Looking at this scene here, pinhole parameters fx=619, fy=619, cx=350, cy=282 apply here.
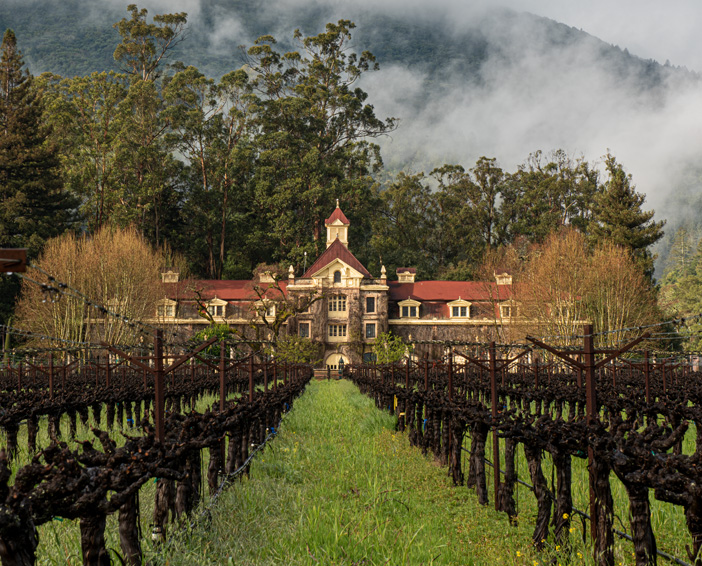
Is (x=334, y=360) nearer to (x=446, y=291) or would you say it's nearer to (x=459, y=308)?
(x=459, y=308)

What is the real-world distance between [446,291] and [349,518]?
185 ft

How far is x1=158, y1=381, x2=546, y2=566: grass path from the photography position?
7484mm

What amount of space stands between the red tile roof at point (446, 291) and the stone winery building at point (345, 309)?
10 cm

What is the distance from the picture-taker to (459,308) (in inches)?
2447

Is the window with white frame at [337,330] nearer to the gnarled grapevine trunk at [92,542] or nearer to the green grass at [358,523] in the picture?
the green grass at [358,523]

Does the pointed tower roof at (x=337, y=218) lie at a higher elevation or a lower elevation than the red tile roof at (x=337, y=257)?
higher

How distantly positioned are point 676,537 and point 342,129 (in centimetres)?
8382

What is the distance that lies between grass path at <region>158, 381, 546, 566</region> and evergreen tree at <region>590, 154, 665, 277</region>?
4639 centimetres

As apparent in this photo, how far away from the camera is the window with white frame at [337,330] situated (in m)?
60.0

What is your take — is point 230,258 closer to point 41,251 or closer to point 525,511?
point 41,251

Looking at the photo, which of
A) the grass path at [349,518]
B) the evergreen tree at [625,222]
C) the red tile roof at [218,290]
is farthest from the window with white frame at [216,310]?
the grass path at [349,518]

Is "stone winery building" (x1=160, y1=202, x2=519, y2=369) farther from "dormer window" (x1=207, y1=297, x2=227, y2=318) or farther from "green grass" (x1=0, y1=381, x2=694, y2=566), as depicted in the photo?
"green grass" (x1=0, y1=381, x2=694, y2=566)

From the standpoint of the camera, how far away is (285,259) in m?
73.7

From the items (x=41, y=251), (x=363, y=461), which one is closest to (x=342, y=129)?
(x=41, y=251)
